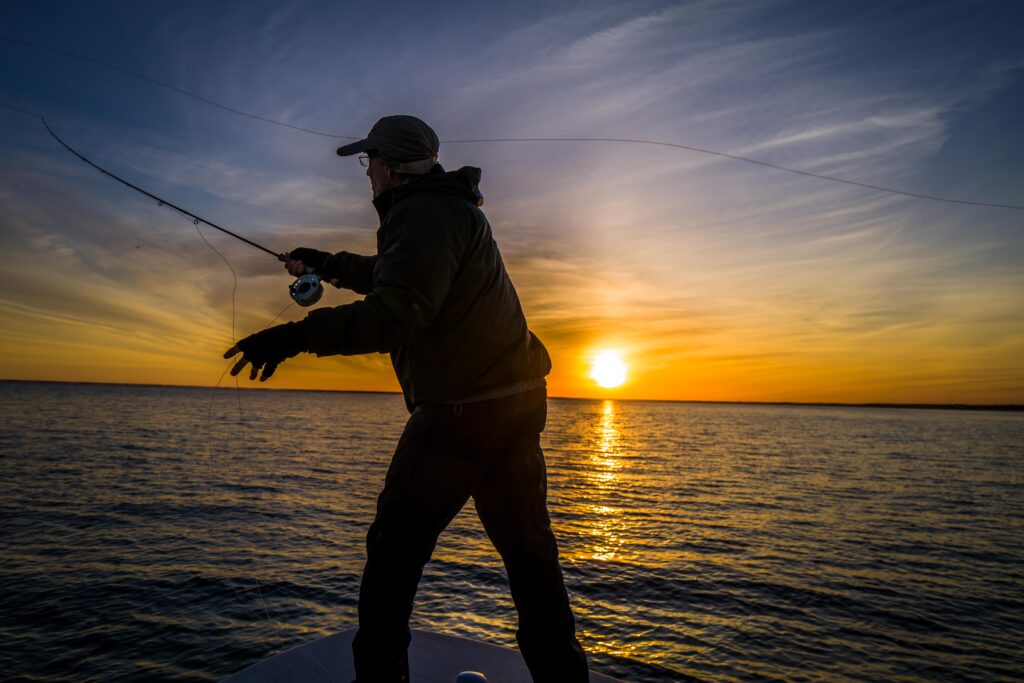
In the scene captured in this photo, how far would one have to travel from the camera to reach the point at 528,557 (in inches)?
99.1

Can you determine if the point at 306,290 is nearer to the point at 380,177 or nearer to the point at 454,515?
the point at 380,177

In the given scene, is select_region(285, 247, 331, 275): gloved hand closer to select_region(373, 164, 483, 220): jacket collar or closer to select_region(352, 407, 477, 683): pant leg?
select_region(373, 164, 483, 220): jacket collar

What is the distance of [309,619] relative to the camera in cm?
934

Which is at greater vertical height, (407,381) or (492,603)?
(407,381)

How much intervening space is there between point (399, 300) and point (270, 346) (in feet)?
1.63

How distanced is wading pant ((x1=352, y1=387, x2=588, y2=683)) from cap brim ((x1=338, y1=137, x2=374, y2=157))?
1138 mm

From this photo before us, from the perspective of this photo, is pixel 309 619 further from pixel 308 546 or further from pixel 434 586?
pixel 308 546

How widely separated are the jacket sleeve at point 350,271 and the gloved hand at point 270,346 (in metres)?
0.81

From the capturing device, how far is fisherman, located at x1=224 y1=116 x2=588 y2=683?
6.76 ft

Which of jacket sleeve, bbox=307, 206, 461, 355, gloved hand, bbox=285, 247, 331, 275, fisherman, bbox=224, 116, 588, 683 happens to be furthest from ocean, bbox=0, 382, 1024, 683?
jacket sleeve, bbox=307, 206, 461, 355

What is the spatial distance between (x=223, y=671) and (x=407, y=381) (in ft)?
24.4

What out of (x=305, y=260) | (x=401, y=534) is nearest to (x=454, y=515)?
(x=401, y=534)

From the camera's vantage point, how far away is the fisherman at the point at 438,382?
2061mm

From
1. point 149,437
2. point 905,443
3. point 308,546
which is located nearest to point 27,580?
point 308,546
